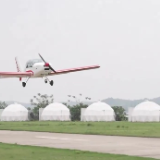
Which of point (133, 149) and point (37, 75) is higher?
point (37, 75)

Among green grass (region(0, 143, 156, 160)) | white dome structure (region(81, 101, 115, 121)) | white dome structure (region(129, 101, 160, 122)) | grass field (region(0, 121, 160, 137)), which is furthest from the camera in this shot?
white dome structure (region(81, 101, 115, 121))

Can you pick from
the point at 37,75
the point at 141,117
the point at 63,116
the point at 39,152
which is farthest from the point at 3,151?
the point at 63,116

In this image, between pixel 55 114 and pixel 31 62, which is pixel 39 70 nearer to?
pixel 31 62

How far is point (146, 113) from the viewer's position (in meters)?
144

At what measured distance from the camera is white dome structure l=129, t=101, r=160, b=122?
141387 mm

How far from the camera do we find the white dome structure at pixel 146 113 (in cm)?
14139

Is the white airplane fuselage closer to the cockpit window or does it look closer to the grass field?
the cockpit window

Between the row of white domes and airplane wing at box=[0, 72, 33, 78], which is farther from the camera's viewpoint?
the row of white domes

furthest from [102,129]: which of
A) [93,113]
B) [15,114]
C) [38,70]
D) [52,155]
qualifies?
[15,114]

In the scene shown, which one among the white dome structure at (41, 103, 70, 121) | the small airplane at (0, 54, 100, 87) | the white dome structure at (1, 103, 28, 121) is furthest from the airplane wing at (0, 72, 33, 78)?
the white dome structure at (1, 103, 28, 121)

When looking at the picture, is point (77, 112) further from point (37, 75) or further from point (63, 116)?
point (37, 75)

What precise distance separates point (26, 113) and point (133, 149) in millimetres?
143274

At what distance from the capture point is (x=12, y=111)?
16762cm

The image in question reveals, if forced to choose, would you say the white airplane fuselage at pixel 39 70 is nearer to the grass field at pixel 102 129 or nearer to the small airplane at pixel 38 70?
the small airplane at pixel 38 70
